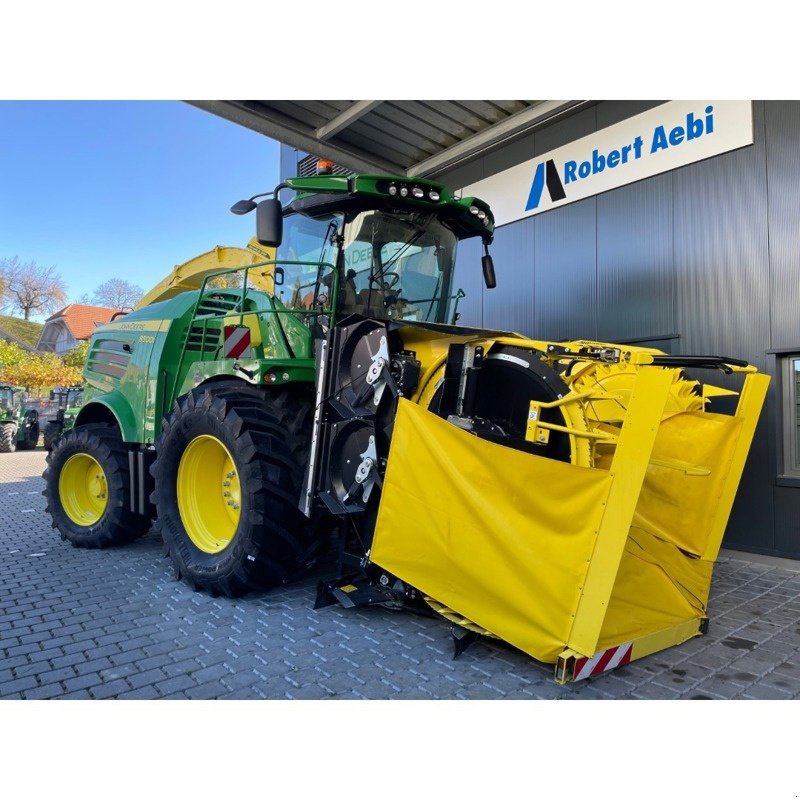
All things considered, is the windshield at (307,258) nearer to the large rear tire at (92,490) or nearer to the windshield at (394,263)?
the windshield at (394,263)

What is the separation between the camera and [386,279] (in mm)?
4312

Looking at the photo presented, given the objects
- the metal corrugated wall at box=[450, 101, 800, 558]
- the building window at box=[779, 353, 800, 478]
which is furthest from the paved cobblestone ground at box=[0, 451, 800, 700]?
the metal corrugated wall at box=[450, 101, 800, 558]

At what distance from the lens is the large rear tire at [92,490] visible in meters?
5.48

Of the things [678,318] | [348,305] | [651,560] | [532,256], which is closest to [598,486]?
[651,560]

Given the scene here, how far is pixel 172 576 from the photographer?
470cm

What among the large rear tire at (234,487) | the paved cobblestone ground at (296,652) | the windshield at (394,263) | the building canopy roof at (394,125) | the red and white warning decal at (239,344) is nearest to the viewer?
the paved cobblestone ground at (296,652)

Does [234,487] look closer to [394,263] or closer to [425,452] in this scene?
[425,452]

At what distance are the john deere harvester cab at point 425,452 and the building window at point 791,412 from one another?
970mm

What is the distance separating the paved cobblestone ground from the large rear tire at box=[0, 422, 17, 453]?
1605 centimetres

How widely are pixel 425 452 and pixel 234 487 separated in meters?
1.91

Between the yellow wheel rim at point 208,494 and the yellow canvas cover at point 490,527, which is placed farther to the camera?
the yellow wheel rim at point 208,494

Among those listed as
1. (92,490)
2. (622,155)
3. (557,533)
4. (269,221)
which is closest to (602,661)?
(557,533)

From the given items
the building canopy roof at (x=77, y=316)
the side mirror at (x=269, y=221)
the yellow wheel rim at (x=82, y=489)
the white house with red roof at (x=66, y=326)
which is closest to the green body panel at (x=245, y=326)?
the side mirror at (x=269, y=221)

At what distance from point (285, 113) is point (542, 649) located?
7.41 metres
